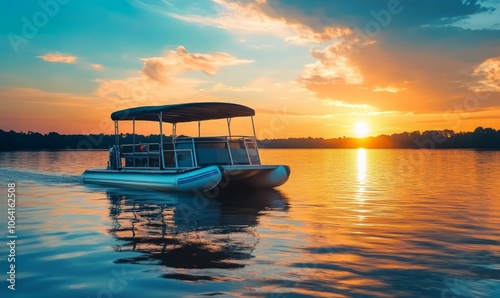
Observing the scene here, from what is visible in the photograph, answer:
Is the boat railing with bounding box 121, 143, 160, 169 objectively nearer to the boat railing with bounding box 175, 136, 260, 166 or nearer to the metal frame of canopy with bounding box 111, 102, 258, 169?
the metal frame of canopy with bounding box 111, 102, 258, 169

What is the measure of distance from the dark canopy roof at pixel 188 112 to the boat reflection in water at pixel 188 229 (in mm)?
4361

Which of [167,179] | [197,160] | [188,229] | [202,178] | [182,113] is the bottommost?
[188,229]

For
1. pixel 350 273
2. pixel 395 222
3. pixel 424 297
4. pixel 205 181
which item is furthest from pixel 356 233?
pixel 205 181

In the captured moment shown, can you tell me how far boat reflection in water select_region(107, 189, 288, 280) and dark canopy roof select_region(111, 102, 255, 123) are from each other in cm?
436

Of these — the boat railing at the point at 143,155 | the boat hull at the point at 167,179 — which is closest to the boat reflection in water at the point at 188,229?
the boat hull at the point at 167,179

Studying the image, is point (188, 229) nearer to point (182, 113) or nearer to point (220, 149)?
point (220, 149)

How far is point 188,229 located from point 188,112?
12737mm

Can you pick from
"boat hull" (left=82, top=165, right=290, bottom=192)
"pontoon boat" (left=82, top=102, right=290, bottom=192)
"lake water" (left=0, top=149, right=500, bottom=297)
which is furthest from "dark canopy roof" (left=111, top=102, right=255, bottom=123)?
"lake water" (left=0, top=149, right=500, bottom=297)

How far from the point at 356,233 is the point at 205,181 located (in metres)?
9.28

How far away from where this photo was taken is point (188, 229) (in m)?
12.4

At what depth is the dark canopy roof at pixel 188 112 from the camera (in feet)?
72.6

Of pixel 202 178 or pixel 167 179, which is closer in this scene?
pixel 202 178

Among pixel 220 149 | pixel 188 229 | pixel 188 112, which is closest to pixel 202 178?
pixel 220 149

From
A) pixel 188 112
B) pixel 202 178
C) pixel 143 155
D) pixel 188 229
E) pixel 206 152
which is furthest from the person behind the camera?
pixel 143 155
